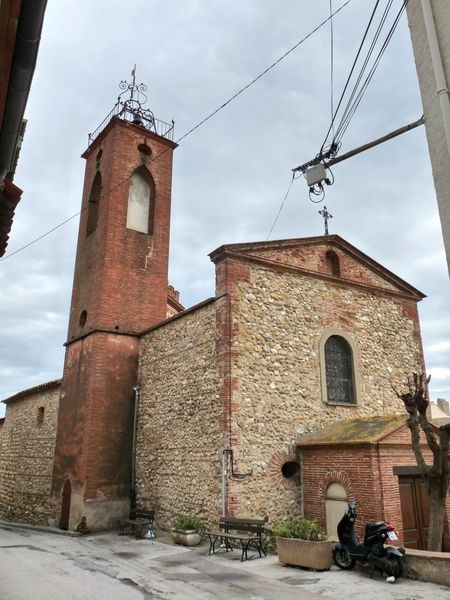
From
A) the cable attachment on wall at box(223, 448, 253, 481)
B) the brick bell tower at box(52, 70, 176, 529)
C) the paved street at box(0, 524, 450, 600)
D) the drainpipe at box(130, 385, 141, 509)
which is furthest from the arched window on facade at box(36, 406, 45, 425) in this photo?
the cable attachment on wall at box(223, 448, 253, 481)

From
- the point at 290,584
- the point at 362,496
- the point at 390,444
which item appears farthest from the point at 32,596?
the point at 390,444

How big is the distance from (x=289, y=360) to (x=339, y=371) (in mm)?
1881

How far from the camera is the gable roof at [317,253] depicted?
1261 centimetres

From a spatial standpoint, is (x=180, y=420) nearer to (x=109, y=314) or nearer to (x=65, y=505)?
(x=109, y=314)

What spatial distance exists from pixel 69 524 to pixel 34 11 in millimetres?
13261

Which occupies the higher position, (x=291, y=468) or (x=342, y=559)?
(x=291, y=468)

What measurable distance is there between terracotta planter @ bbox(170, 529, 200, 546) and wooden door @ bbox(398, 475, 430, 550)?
173 inches

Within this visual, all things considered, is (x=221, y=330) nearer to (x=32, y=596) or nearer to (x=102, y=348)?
(x=102, y=348)

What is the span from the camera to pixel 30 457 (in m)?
19.0

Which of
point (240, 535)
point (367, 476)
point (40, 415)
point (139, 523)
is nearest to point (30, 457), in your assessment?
point (40, 415)

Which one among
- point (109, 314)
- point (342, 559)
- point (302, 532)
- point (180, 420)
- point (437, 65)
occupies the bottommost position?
point (342, 559)

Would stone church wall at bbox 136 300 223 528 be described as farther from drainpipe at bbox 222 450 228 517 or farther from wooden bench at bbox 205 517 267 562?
wooden bench at bbox 205 517 267 562

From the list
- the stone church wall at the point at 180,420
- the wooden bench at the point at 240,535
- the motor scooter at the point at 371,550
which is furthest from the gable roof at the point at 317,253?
the motor scooter at the point at 371,550

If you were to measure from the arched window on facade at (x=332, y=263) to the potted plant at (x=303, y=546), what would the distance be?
7.55m
